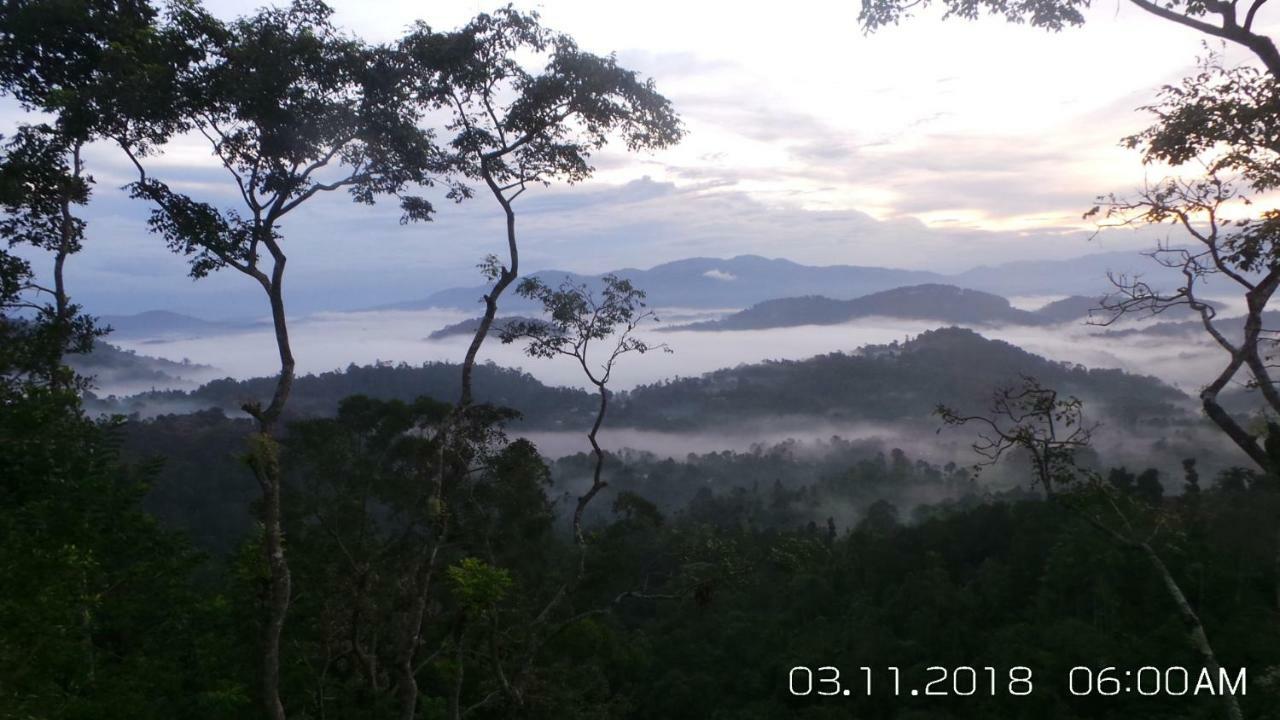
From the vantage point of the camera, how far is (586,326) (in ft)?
33.4

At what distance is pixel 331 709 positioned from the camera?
36.8 ft

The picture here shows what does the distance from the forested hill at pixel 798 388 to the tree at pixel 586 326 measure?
7513 cm

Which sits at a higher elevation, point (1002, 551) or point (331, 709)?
point (331, 709)

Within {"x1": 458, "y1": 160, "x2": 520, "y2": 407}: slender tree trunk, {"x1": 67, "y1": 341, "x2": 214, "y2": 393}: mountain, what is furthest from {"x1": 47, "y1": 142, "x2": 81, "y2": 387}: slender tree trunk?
{"x1": 67, "y1": 341, "x2": 214, "y2": 393}: mountain

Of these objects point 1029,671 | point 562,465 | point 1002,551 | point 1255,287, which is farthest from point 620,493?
point 562,465

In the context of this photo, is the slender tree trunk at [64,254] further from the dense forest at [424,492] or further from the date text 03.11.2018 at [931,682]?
the date text 03.11.2018 at [931,682]

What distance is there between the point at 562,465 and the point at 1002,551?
3390 centimetres

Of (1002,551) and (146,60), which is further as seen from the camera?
(1002,551)

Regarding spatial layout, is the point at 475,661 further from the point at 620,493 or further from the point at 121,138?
the point at 121,138

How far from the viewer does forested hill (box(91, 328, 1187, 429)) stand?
297 feet

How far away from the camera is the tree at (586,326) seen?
1001 cm

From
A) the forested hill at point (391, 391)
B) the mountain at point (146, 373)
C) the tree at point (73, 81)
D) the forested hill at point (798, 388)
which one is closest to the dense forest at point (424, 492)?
the tree at point (73, 81)

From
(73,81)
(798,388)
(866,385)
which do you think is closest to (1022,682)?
(73,81)

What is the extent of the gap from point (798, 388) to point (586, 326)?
13494cm
